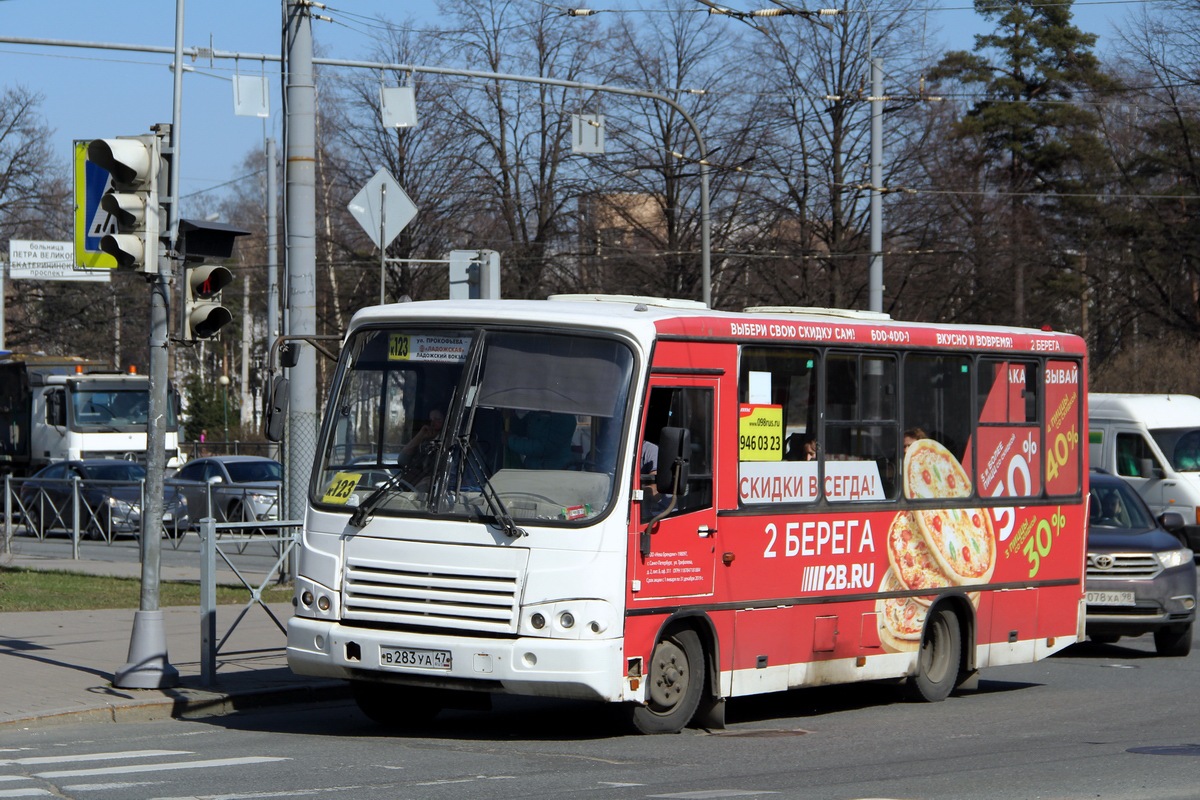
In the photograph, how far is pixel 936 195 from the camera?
4406cm

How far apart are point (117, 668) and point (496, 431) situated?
476 cm

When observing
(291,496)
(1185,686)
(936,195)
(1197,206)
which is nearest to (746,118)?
(936,195)

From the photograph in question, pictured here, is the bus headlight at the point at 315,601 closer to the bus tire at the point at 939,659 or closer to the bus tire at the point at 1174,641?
the bus tire at the point at 939,659

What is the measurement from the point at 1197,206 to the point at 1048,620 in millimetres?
38551

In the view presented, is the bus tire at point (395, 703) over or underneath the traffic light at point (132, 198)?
underneath

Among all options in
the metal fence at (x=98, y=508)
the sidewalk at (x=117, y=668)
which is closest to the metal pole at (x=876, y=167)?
the metal fence at (x=98, y=508)

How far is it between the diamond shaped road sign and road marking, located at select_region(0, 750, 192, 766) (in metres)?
7.67

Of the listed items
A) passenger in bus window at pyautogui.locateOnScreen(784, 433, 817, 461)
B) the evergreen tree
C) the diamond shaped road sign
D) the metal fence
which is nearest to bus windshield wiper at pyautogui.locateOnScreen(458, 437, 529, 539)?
passenger in bus window at pyautogui.locateOnScreen(784, 433, 817, 461)

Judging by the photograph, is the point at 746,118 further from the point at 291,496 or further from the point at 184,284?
the point at 184,284

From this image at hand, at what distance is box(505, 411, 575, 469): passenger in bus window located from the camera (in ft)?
33.5

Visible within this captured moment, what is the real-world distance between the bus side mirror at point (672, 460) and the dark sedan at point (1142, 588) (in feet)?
24.7

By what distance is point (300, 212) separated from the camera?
58.7ft

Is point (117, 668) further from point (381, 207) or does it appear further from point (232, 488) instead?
point (232, 488)

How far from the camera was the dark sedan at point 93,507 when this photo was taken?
95.7 ft
